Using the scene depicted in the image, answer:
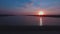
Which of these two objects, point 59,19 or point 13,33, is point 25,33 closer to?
point 13,33

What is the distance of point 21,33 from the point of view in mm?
6969

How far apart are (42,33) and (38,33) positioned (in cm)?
25

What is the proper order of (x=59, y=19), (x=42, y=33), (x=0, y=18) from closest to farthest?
(x=42, y=33) → (x=59, y=19) → (x=0, y=18)

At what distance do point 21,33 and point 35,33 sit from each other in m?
0.89

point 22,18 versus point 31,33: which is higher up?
point 22,18

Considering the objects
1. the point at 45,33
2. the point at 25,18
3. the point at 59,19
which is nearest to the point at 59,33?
the point at 45,33

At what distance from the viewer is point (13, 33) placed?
6.89 metres

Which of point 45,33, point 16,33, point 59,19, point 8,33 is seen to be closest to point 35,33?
point 45,33

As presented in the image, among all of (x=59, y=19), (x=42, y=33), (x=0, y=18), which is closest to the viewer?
(x=42, y=33)

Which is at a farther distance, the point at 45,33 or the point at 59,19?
the point at 59,19

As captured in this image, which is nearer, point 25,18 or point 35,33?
point 35,33

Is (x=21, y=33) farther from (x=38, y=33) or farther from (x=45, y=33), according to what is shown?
(x=45, y=33)

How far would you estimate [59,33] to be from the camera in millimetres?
6953

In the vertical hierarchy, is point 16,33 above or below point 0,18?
below
